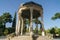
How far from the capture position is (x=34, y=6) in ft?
55.7

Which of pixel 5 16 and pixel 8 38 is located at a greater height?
pixel 5 16

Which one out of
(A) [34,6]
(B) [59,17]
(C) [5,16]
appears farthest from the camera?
(C) [5,16]

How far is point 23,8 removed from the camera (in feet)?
58.0

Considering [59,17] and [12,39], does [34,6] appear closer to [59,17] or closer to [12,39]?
[12,39]

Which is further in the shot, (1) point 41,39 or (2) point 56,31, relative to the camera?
(2) point 56,31

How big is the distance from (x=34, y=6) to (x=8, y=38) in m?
5.24

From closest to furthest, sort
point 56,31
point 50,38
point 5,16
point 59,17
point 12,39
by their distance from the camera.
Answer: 1. point 50,38
2. point 12,39
3. point 56,31
4. point 59,17
5. point 5,16

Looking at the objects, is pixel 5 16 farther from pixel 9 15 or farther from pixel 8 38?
pixel 8 38

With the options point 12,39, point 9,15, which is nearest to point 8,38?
point 12,39

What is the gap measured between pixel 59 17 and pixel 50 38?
Result: 29.9 m

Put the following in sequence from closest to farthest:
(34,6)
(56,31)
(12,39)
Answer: (12,39)
(34,6)
(56,31)

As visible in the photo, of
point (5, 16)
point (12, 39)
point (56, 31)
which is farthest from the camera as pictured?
point (5, 16)

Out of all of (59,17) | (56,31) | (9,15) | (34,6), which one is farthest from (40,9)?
(9,15)

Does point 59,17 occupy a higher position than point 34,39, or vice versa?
point 59,17
